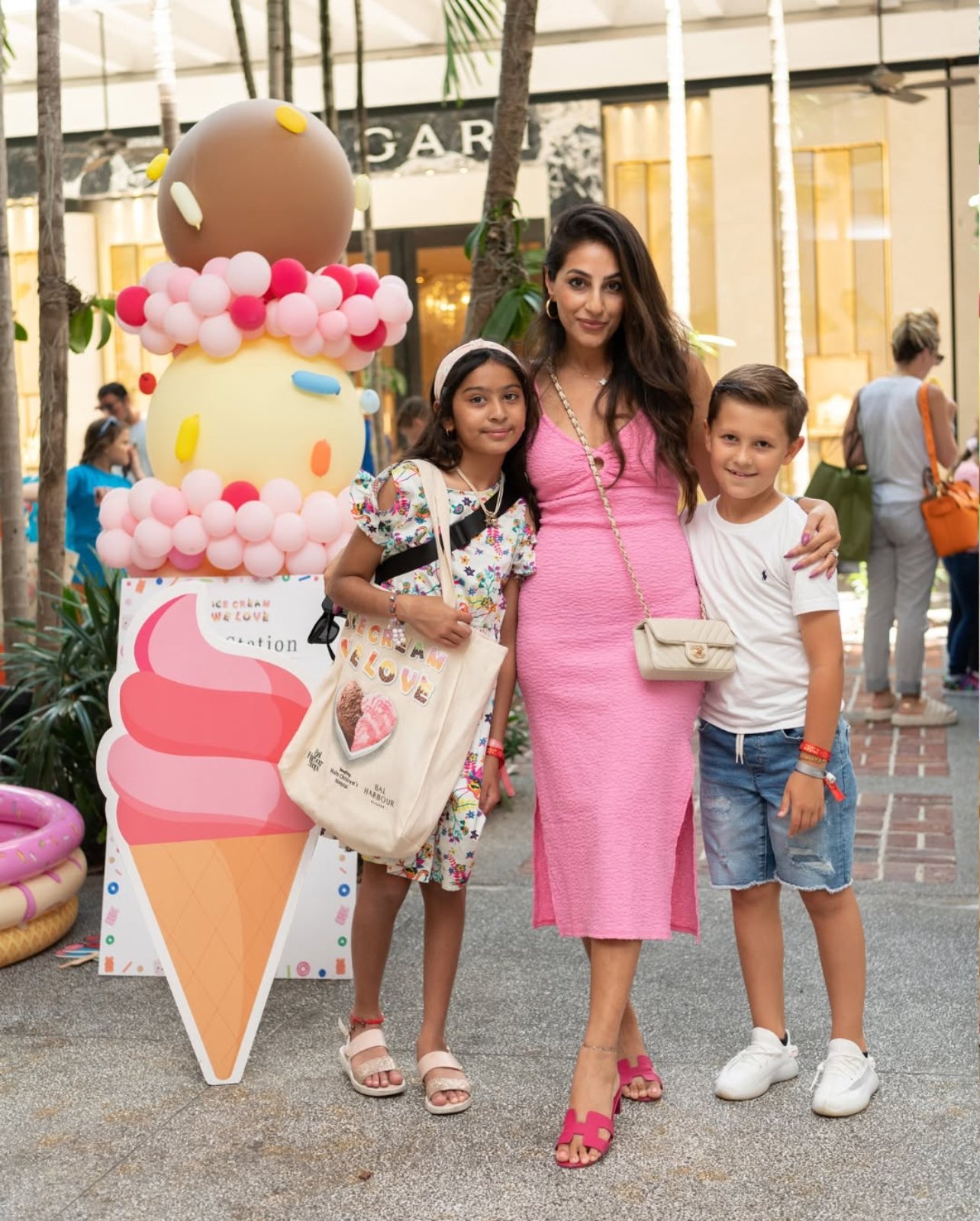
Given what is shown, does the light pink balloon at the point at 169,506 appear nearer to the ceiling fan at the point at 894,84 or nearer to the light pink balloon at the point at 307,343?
the light pink balloon at the point at 307,343

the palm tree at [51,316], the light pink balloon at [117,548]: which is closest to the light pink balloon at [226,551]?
the light pink balloon at [117,548]

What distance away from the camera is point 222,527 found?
164 inches

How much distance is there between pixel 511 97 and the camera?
6.09 m

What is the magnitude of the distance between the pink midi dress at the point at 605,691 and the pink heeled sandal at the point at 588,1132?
366 millimetres

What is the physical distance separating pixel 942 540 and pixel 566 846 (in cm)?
504

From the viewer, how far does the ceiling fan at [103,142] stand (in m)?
12.7

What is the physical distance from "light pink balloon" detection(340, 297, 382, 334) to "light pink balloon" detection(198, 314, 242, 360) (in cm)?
32

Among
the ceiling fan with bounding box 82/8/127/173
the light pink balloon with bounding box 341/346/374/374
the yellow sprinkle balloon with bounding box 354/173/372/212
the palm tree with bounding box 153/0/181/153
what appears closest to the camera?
the light pink balloon with bounding box 341/346/374/374

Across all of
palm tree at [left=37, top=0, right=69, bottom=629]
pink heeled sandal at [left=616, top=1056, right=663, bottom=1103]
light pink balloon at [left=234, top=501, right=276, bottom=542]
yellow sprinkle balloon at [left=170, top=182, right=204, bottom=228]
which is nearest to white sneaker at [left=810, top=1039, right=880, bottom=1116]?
pink heeled sandal at [left=616, top=1056, right=663, bottom=1103]

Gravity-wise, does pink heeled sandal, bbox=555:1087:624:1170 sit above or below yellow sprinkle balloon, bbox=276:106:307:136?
below

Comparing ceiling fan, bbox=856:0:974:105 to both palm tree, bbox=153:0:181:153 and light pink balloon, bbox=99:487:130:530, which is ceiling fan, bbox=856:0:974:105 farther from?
light pink balloon, bbox=99:487:130:530

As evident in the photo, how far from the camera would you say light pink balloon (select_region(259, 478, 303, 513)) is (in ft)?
13.8

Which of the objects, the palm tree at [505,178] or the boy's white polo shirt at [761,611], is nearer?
the boy's white polo shirt at [761,611]

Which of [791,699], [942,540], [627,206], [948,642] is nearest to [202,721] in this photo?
[791,699]
